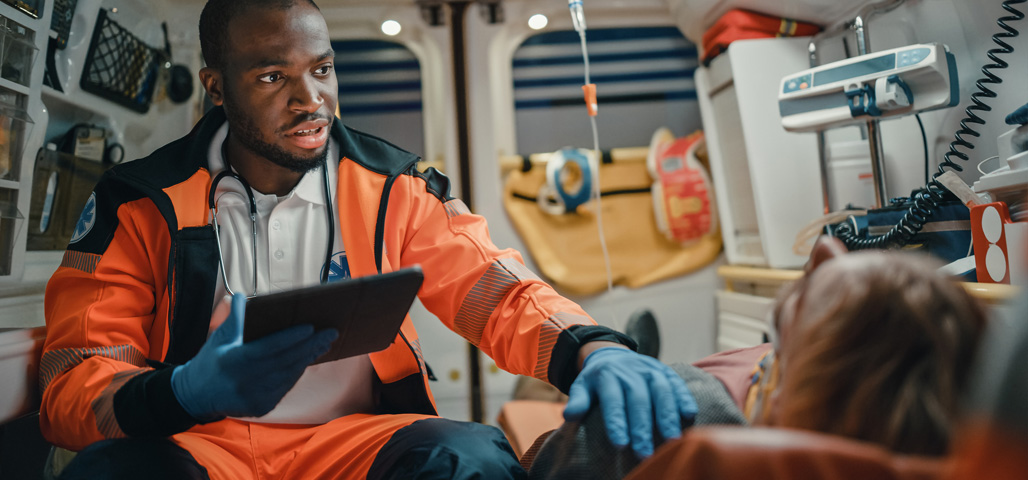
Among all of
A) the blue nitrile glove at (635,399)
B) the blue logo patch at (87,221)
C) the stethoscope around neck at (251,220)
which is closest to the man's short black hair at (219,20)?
the stethoscope around neck at (251,220)

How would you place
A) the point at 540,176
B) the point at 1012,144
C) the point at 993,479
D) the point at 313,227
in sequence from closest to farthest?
the point at 993,479 < the point at 1012,144 < the point at 313,227 < the point at 540,176

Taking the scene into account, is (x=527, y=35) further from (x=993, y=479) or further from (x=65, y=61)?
(x=993, y=479)

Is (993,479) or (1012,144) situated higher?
(1012,144)

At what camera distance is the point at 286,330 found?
868 millimetres

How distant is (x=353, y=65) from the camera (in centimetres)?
→ 257

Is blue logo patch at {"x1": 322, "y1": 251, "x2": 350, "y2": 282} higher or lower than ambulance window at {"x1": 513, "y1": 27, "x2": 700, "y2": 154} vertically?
lower

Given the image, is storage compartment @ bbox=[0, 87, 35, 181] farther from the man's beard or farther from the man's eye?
the man's eye

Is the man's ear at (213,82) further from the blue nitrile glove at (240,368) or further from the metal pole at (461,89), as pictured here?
the metal pole at (461,89)

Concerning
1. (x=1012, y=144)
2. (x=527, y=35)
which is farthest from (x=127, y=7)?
(x=1012, y=144)

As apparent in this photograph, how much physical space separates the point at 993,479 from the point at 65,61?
2.07m

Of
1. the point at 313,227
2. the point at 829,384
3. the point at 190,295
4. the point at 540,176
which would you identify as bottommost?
the point at 829,384

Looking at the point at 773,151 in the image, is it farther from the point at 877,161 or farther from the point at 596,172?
the point at 596,172

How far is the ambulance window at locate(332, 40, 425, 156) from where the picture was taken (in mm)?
2564

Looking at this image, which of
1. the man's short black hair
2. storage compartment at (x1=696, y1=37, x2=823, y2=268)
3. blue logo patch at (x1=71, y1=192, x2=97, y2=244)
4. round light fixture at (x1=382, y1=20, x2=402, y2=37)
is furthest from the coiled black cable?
round light fixture at (x1=382, y1=20, x2=402, y2=37)
